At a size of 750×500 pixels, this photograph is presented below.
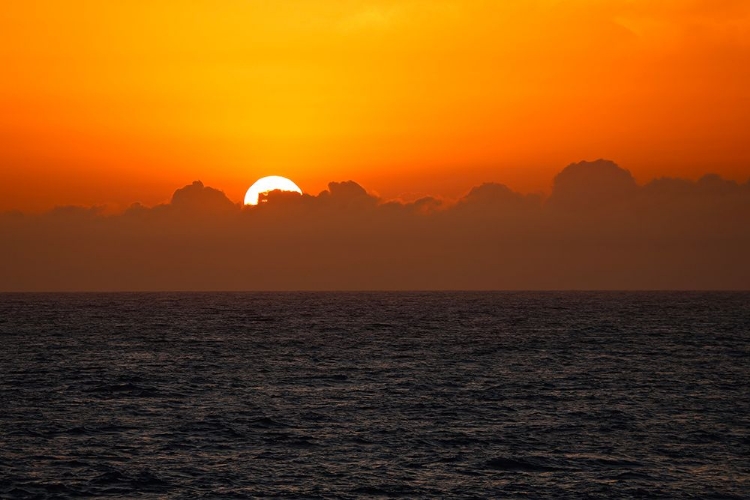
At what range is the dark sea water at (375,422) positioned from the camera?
41.9 meters

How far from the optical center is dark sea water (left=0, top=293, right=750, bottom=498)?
4188cm

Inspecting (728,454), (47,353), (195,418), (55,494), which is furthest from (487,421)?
(47,353)

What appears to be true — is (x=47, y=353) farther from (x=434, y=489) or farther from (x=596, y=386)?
(x=434, y=489)

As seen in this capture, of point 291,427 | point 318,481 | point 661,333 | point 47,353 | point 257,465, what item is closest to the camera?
point 318,481

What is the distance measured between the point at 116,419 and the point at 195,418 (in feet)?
17.5

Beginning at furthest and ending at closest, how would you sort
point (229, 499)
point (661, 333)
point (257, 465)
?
1. point (661, 333)
2. point (257, 465)
3. point (229, 499)

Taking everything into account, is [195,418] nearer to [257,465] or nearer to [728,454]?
[257,465]

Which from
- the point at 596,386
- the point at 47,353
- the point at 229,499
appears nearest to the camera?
the point at 229,499

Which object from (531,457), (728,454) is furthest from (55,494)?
(728,454)

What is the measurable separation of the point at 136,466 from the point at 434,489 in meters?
16.0

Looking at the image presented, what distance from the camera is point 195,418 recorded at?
57.9m

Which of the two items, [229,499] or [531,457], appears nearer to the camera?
[229,499]

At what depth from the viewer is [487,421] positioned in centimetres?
5738

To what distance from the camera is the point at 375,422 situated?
186 feet
